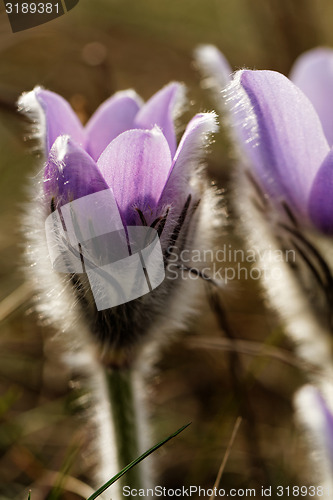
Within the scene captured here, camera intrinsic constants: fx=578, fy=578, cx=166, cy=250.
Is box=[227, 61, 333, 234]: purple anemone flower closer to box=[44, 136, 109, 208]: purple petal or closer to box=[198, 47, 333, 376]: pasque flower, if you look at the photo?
box=[198, 47, 333, 376]: pasque flower

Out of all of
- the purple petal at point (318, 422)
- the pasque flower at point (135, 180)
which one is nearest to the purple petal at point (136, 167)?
the pasque flower at point (135, 180)

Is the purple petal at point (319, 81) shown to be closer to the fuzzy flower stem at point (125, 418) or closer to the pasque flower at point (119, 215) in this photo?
the pasque flower at point (119, 215)

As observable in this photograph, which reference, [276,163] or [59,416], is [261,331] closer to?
[59,416]

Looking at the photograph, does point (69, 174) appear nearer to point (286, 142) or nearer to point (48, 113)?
point (48, 113)

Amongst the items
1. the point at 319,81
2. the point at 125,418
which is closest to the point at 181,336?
the point at 125,418

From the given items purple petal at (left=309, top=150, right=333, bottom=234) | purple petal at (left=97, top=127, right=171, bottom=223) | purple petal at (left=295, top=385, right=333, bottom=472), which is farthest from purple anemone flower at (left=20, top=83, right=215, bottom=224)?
purple petal at (left=295, top=385, right=333, bottom=472)

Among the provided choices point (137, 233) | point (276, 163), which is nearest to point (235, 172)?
point (276, 163)

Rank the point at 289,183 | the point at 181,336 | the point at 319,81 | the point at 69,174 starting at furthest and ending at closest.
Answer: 1. the point at 181,336
2. the point at 319,81
3. the point at 289,183
4. the point at 69,174
